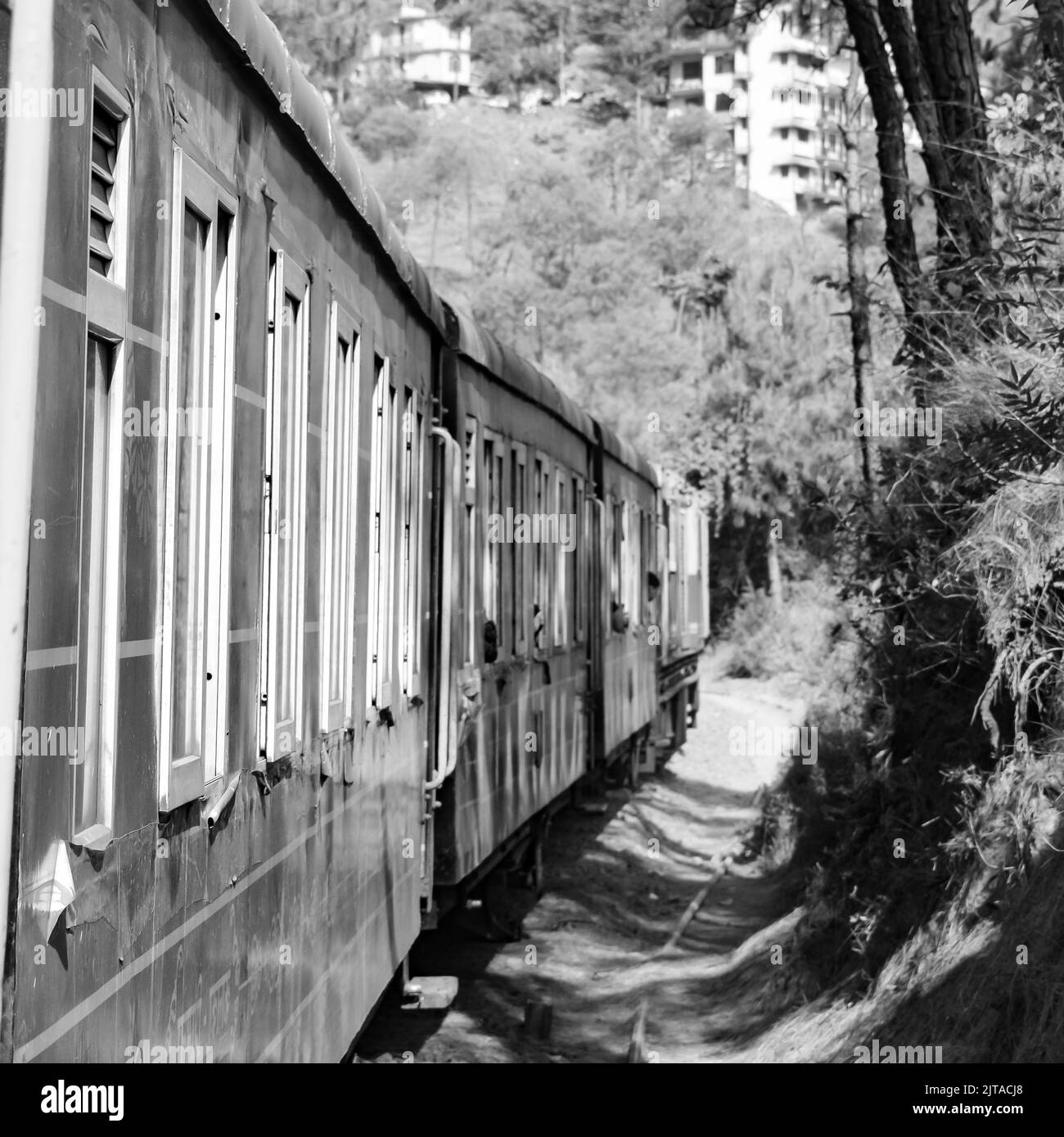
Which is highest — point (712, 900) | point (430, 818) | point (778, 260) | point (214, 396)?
point (778, 260)

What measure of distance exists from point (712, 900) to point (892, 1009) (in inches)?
235

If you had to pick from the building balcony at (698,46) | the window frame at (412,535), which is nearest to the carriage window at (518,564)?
the window frame at (412,535)

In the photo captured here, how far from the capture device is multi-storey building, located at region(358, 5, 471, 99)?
11619 centimetres

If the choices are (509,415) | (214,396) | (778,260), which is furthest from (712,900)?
(778,260)

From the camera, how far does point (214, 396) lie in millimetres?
3652

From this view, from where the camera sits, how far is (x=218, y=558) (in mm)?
3689

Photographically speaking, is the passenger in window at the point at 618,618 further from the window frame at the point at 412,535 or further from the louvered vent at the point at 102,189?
the louvered vent at the point at 102,189

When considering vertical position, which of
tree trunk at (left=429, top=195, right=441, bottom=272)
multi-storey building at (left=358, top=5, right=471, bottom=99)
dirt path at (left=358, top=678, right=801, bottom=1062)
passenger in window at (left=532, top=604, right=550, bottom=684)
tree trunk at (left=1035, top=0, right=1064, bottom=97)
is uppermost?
multi-storey building at (left=358, top=5, right=471, bottom=99)

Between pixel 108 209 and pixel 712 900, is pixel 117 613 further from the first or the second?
pixel 712 900

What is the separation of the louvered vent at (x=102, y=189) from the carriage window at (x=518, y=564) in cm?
710

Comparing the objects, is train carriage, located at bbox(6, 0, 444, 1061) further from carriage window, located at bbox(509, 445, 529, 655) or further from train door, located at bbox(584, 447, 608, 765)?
train door, located at bbox(584, 447, 608, 765)

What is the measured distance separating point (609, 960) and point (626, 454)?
6426mm

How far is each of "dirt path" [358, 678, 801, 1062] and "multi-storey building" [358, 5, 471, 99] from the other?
10457 centimetres

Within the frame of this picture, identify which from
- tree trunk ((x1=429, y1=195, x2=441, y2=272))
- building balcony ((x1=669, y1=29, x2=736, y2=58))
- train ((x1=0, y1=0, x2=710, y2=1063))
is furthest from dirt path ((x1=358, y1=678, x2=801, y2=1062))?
building balcony ((x1=669, y1=29, x2=736, y2=58))
